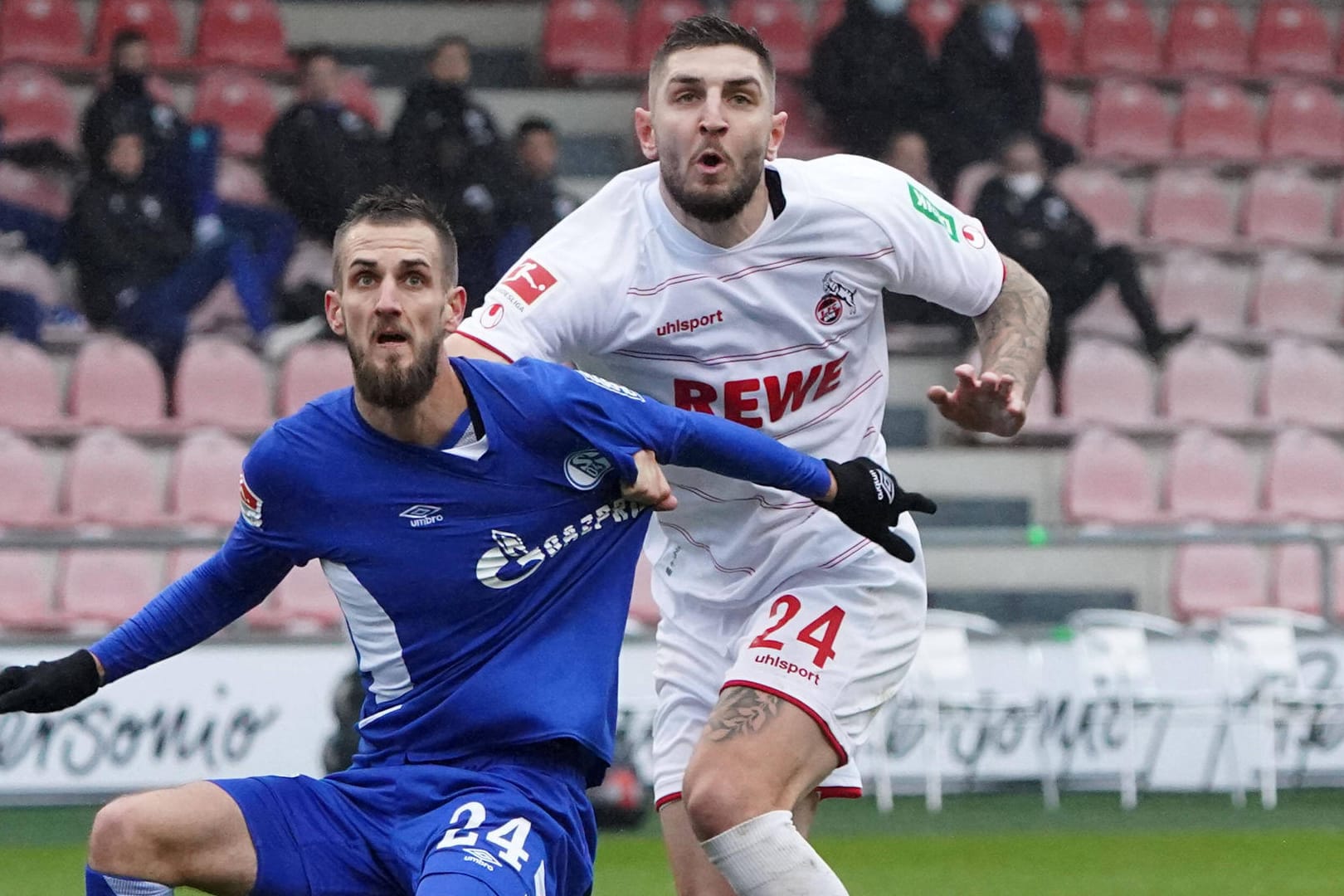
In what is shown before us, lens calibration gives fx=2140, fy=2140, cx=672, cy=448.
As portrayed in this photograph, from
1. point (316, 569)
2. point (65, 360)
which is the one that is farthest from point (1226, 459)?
point (65, 360)

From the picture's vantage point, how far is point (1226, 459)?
13.6 metres

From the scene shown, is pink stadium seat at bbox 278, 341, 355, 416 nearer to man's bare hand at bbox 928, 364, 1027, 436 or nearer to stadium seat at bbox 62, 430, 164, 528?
stadium seat at bbox 62, 430, 164, 528

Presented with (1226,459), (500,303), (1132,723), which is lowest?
(1132,723)

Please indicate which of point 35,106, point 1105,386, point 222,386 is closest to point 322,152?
point 222,386

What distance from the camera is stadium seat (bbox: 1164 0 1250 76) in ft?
53.1

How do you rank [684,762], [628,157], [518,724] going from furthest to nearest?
1. [628,157]
2. [684,762]
3. [518,724]

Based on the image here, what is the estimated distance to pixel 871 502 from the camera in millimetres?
4547

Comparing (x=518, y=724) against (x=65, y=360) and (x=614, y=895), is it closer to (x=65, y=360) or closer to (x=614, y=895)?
(x=614, y=895)

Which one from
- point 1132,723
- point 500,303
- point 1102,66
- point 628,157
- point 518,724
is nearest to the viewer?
point 518,724

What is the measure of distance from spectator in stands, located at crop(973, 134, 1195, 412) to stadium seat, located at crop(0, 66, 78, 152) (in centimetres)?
599

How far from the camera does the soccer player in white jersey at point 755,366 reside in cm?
471

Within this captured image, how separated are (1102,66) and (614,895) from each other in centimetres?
929

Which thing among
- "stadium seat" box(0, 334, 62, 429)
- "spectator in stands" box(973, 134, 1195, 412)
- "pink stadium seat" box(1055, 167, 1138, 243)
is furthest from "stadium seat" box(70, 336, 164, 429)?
"pink stadium seat" box(1055, 167, 1138, 243)

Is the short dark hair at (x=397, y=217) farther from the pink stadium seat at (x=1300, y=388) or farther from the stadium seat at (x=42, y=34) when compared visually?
the stadium seat at (x=42, y=34)
